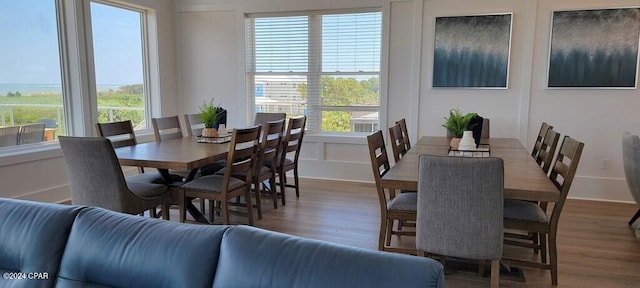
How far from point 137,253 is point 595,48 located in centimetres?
479

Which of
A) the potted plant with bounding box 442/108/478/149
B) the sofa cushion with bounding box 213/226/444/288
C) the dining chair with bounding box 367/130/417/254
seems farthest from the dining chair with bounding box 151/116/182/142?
the sofa cushion with bounding box 213/226/444/288

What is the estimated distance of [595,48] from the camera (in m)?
4.36

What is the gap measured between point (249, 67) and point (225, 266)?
4838 millimetres

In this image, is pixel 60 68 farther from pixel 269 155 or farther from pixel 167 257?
pixel 167 257

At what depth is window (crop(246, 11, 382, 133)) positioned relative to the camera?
536 centimetres

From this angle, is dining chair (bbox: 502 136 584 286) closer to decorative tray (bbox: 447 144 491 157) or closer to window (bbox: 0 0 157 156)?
decorative tray (bbox: 447 144 491 157)

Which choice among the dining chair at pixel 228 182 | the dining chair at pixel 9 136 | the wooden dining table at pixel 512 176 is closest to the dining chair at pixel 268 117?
the dining chair at pixel 228 182

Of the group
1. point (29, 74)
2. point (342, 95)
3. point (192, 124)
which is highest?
point (29, 74)

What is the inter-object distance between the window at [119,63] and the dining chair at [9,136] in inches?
36.5

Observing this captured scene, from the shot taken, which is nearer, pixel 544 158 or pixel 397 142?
pixel 544 158

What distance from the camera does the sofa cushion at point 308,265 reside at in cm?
105

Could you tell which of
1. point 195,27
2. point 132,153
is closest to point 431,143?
point 132,153

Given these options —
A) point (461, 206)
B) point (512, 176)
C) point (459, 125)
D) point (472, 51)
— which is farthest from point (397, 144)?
point (472, 51)

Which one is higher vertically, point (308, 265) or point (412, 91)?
point (412, 91)
